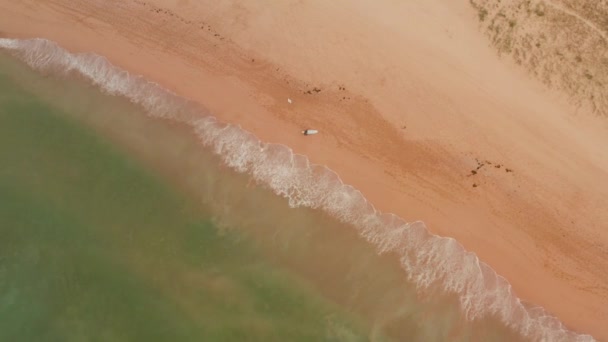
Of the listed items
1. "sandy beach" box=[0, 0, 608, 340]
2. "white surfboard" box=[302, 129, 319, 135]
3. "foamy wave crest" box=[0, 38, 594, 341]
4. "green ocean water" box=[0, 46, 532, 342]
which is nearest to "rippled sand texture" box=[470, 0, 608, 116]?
"sandy beach" box=[0, 0, 608, 340]

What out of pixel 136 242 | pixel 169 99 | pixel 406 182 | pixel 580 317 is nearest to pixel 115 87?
pixel 169 99

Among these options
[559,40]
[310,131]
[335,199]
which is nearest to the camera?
[335,199]

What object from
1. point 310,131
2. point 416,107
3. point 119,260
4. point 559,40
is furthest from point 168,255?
point 559,40

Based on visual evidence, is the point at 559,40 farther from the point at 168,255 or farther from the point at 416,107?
the point at 168,255

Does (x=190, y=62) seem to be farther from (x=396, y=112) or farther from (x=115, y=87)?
(x=396, y=112)

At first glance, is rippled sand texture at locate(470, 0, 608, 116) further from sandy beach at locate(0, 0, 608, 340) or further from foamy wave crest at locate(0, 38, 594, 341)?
foamy wave crest at locate(0, 38, 594, 341)

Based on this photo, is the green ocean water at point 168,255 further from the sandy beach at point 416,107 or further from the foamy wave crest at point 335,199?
the sandy beach at point 416,107
